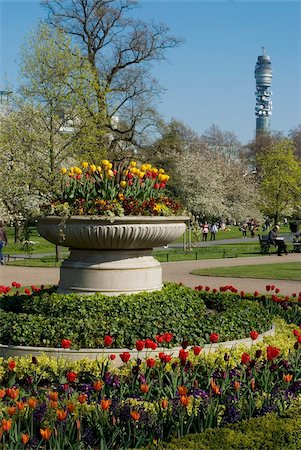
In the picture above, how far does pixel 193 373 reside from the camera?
7.10m

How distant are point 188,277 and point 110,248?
36.5ft

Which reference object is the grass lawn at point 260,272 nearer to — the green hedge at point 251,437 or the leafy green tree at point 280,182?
the green hedge at point 251,437

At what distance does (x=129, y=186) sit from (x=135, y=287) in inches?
52.7

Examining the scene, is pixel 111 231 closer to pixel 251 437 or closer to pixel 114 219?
pixel 114 219

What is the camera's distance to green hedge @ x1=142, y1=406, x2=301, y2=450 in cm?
511

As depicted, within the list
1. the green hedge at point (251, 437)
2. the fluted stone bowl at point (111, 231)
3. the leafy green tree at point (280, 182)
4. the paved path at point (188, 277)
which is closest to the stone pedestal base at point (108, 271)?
the fluted stone bowl at point (111, 231)

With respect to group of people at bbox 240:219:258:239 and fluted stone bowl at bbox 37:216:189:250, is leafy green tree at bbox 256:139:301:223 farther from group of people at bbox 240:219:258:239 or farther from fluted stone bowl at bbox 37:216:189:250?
fluted stone bowl at bbox 37:216:189:250

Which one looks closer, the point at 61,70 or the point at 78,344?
the point at 78,344

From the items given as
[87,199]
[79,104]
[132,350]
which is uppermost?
[79,104]

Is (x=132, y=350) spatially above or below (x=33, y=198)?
below

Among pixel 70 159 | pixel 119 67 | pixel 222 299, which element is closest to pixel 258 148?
pixel 119 67

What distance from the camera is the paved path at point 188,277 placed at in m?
18.2

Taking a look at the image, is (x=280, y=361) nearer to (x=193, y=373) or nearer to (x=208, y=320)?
(x=193, y=373)

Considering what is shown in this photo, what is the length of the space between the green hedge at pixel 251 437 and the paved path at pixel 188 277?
11.3 m
